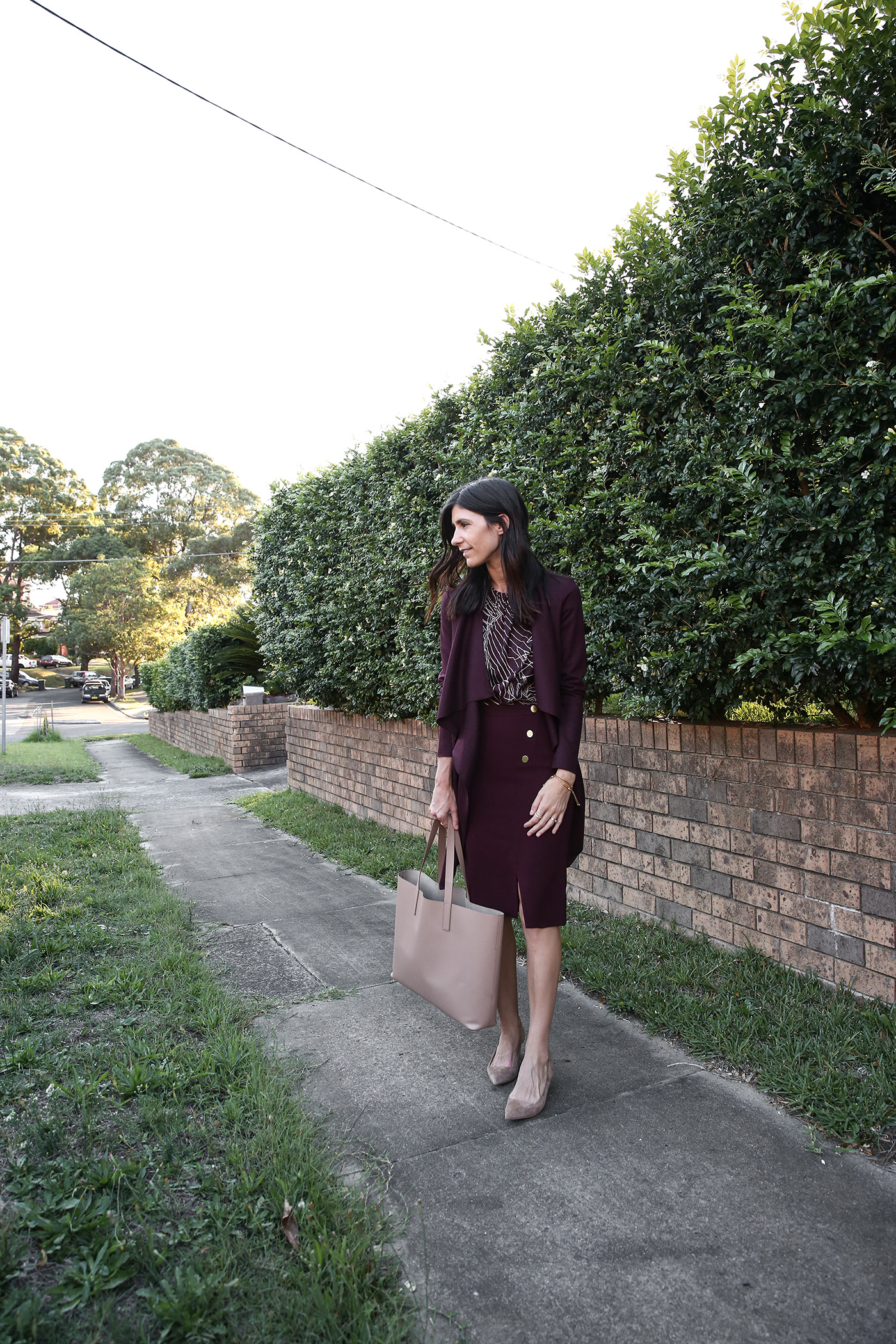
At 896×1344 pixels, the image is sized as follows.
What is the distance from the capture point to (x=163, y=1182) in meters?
2.00

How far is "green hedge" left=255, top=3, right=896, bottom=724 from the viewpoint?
2.61m

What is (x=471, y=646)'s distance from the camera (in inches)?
102

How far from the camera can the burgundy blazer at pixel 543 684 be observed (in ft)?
7.91

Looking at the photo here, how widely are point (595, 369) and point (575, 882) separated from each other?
8.30 ft

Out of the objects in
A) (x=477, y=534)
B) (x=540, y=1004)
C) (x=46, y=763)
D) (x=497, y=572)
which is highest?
(x=477, y=534)

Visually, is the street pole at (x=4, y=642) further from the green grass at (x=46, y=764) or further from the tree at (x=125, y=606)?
the tree at (x=125, y=606)

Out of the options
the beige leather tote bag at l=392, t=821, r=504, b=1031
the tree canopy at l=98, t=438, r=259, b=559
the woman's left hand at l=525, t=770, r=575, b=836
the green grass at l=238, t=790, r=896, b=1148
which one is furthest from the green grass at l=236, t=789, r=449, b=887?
the tree canopy at l=98, t=438, r=259, b=559

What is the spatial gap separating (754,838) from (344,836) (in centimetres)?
370

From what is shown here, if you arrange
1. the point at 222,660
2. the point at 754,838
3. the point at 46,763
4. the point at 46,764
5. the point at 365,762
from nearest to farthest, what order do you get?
the point at 754,838, the point at 365,762, the point at 46,764, the point at 46,763, the point at 222,660

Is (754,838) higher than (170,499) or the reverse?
the reverse

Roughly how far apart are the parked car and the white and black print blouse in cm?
4541

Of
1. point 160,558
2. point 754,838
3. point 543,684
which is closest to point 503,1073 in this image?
point 543,684

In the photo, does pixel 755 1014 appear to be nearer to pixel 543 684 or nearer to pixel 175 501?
pixel 543 684

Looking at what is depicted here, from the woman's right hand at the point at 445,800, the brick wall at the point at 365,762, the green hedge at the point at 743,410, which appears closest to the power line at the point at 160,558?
the brick wall at the point at 365,762
